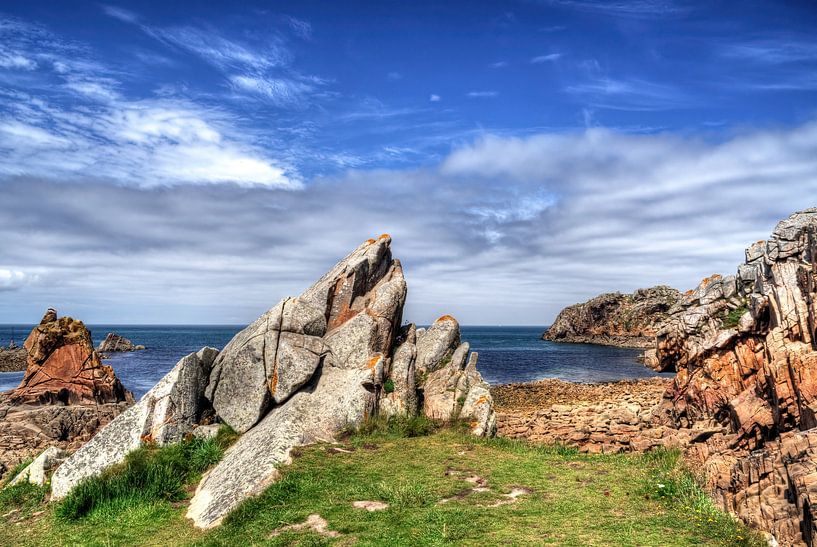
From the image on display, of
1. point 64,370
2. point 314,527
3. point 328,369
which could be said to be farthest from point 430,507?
point 64,370

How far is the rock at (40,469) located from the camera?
57.2 feet

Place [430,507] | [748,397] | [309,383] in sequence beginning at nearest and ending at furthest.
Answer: [430,507], [748,397], [309,383]

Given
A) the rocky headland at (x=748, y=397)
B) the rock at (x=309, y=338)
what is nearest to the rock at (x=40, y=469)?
the rock at (x=309, y=338)

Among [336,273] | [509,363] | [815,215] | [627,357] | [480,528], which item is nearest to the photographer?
[480,528]

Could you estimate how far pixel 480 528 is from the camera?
11531 millimetres

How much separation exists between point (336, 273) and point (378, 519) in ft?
43.9

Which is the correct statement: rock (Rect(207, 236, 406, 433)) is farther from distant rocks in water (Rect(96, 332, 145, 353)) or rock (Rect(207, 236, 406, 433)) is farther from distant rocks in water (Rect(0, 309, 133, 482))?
distant rocks in water (Rect(96, 332, 145, 353))

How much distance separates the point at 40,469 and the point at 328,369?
9813mm

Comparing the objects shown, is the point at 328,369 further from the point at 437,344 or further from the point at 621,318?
the point at 621,318

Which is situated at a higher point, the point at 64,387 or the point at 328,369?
the point at 328,369

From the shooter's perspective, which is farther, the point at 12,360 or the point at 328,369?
the point at 12,360

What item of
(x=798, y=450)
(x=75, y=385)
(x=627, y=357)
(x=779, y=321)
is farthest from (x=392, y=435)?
(x=627, y=357)

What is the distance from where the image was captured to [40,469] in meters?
17.6

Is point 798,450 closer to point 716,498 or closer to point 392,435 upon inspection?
point 716,498
